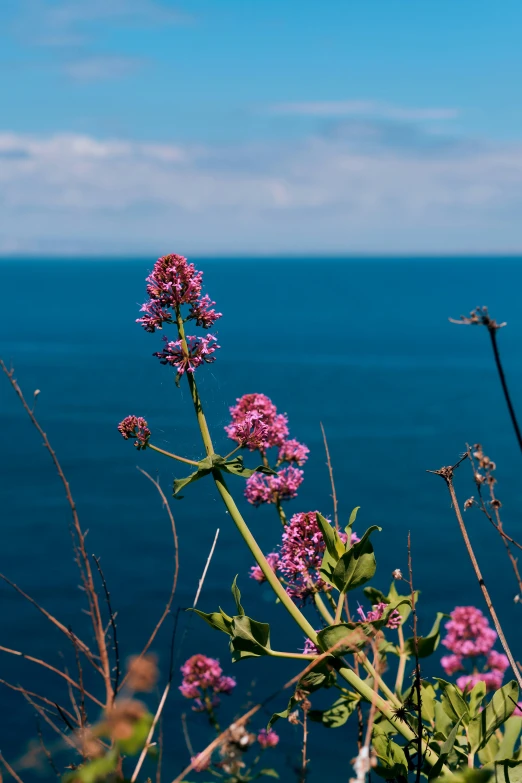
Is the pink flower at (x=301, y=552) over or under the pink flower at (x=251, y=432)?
under

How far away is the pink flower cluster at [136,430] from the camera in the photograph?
10.5ft

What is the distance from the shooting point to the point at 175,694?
3581cm

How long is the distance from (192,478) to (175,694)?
35.7 m

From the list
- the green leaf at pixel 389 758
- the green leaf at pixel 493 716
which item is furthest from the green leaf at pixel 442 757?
the green leaf at pixel 493 716

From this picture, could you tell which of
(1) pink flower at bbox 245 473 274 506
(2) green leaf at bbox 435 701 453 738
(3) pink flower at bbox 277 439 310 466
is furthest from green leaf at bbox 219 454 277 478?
(3) pink flower at bbox 277 439 310 466

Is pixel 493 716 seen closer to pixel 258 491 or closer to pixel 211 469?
pixel 211 469

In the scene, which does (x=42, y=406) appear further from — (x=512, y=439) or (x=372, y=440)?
(x=512, y=439)

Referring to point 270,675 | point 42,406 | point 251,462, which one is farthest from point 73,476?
point 251,462

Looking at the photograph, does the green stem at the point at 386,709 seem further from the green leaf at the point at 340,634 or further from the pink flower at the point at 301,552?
the pink flower at the point at 301,552

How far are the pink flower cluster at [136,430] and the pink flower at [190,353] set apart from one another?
262 millimetres

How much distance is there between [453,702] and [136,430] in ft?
5.26

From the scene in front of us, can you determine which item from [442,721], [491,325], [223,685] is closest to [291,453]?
[442,721]

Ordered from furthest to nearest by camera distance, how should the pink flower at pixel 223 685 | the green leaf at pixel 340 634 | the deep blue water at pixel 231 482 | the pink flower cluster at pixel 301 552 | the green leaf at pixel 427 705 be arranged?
the deep blue water at pixel 231 482 < the pink flower at pixel 223 685 < the pink flower cluster at pixel 301 552 < the green leaf at pixel 427 705 < the green leaf at pixel 340 634

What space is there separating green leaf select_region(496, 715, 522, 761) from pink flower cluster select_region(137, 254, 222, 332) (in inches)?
76.4
